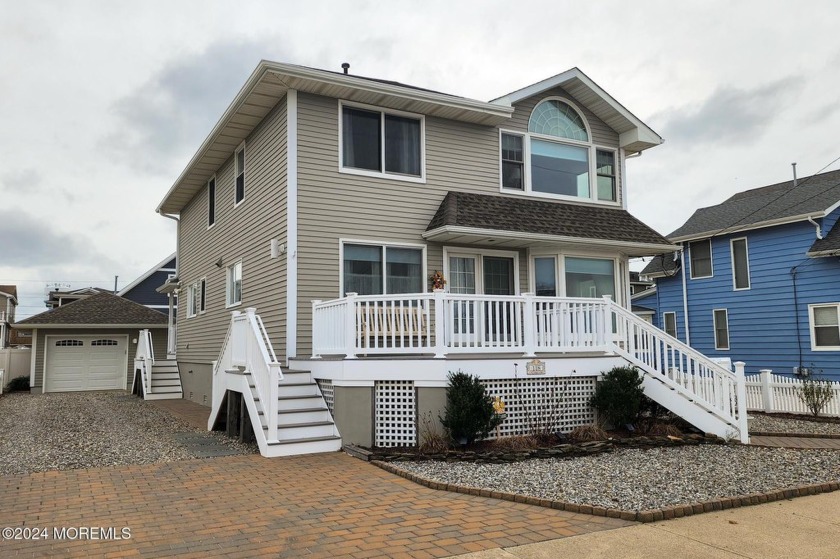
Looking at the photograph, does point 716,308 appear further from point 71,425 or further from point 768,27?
point 71,425

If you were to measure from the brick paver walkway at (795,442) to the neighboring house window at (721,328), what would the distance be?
10.4 meters

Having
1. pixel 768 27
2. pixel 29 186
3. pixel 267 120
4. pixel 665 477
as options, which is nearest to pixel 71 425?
pixel 267 120

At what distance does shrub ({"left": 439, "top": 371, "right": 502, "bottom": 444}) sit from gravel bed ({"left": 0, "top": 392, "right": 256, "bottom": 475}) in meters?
3.10

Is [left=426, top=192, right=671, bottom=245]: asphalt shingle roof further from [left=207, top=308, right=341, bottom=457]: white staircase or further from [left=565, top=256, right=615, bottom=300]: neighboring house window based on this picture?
[left=207, top=308, right=341, bottom=457]: white staircase

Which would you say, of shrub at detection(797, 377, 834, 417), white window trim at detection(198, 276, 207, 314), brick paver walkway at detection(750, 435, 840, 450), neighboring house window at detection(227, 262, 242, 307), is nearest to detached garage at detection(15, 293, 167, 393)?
white window trim at detection(198, 276, 207, 314)

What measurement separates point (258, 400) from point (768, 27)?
1421 centimetres

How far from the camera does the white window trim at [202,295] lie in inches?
673

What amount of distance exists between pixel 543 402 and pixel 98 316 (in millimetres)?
20256

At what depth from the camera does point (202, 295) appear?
17.4 metres

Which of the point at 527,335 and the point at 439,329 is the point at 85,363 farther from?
the point at 527,335

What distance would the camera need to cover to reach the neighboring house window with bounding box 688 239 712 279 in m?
20.8

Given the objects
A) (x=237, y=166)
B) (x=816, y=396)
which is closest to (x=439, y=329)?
(x=237, y=166)

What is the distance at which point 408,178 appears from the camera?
12.0 m

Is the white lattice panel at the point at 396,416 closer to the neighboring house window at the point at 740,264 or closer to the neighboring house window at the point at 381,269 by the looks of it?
the neighboring house window at the point at 381,269
